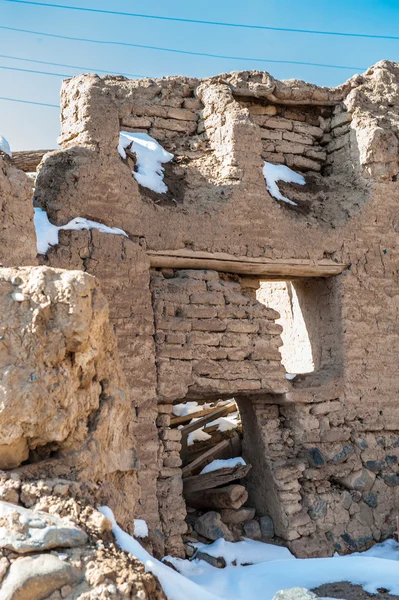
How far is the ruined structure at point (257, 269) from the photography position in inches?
299

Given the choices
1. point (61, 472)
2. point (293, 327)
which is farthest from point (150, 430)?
point (61, 472)

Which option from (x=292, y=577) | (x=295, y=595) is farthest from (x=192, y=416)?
(x=295, y=595)

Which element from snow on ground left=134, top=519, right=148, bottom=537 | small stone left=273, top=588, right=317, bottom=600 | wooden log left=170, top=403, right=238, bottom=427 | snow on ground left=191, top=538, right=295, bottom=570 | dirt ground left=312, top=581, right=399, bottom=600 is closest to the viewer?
small stone left=273, top=588, right=317, bottom=600

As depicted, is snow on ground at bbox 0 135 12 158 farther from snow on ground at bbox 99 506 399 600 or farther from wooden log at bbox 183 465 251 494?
wooden log at bbox 183 465 251 494

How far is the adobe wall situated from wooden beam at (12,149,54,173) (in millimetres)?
3743

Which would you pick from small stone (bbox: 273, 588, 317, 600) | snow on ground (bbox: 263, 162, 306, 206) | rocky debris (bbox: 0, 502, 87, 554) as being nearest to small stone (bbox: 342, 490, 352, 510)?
snow on ground (bbox: 263, 162, 306, 206)

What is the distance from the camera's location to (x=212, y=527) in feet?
26.0

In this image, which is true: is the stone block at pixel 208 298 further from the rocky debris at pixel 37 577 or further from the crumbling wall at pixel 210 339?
the rocky debris at pixel 37 577

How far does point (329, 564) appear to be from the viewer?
Result: 5.42 metres

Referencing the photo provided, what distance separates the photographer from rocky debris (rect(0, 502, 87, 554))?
3.21 metres

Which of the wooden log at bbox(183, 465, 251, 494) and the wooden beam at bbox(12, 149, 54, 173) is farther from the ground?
the wooden beam at bbox(12, 149, 54, 173)

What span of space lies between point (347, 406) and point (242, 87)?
3.70 metres

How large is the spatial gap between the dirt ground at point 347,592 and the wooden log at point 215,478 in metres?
3.26

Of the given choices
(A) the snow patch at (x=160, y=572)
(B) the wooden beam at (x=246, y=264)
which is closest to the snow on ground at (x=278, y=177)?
(B) the wooden beam at (x=246, y=264)
